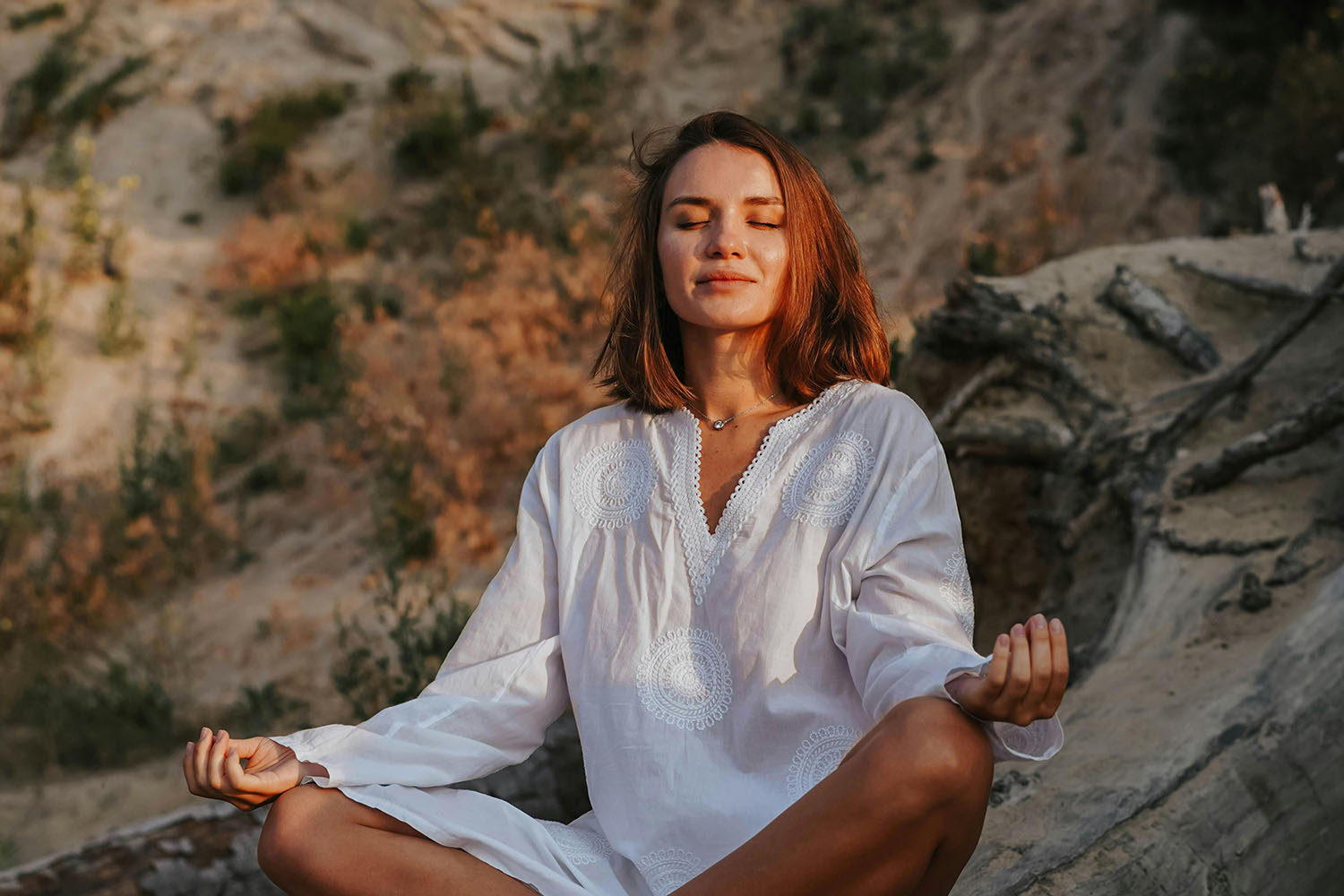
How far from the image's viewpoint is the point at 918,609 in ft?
6.21

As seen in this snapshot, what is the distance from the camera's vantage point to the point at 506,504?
639cm

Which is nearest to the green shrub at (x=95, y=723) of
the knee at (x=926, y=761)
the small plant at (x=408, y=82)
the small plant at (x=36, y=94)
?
the knee at (x=926, y=761)

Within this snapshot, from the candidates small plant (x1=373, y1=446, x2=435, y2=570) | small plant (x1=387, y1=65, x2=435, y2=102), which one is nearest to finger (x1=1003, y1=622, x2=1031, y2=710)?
small plant (x1=373, y1=446, x2=435, y2=570)

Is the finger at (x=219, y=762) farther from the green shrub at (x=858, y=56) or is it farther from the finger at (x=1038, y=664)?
the green shrub at (x=858, y=56)

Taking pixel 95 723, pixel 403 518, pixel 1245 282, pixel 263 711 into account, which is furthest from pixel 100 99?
pixel 1245 282

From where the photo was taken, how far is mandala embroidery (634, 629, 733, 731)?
6.74 ft

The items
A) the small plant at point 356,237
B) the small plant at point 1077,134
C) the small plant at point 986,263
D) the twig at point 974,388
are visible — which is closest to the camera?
the twig at point 974,388

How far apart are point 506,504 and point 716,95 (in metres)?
5.61

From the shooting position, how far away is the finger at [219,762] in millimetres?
1883

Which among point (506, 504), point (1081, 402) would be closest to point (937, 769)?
point (1081, 402)

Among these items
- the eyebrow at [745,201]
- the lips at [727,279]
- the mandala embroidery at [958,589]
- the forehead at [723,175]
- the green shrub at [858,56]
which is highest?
the green shrub at [858,56]

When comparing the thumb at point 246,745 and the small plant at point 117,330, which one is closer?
the thumb at point 246,745

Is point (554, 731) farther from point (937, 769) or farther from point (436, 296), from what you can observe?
point (436, 296)

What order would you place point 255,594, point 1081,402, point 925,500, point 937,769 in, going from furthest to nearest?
point 255,594 → point 1081,402 → point 925,500 → point 937,769
